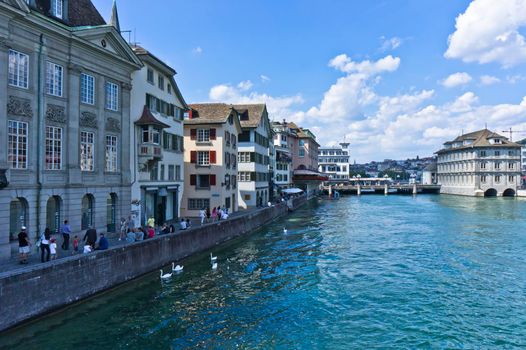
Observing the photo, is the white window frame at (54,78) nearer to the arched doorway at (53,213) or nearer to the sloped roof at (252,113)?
the arched doorway at (53,213)

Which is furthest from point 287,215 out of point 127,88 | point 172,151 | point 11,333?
point 11,333

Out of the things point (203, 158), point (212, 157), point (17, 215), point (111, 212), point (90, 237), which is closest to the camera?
point (17, 215)

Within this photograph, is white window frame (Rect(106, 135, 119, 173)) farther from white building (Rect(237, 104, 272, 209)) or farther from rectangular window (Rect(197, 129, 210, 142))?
white building (Rect(237, 104, 272, 209))

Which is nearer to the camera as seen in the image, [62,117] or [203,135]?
[62,117]

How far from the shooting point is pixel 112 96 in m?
29.4

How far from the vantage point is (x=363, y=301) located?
21188 mm

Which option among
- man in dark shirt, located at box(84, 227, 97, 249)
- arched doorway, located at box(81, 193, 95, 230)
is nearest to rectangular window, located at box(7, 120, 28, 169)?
man in dark shirt, located at box(84, 227, 97, 249)

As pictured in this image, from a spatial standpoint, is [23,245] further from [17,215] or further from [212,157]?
[212,157]

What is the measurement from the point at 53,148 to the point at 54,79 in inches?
152

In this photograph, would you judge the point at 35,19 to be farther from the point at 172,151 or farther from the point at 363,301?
the point at 363,301

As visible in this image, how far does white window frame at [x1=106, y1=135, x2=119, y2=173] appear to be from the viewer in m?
29.0

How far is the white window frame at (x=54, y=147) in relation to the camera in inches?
941

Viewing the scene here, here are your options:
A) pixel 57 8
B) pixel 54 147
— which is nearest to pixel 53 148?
pixel 54 147

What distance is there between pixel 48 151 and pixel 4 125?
3.25 meters
